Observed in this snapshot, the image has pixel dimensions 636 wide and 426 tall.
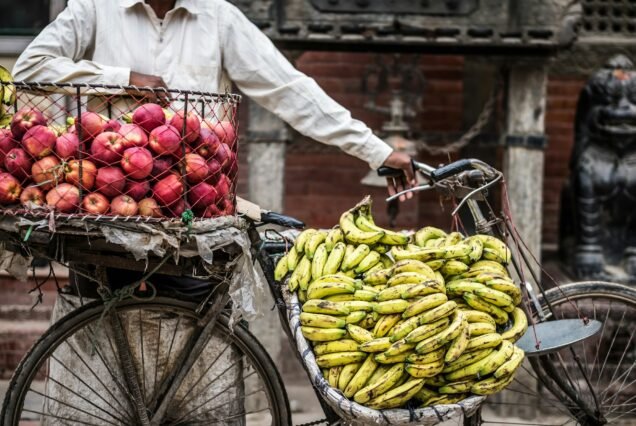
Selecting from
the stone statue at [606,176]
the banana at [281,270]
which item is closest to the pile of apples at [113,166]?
the banana at [281,270]

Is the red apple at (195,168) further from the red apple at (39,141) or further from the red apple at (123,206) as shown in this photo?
the red apple at (39,141)

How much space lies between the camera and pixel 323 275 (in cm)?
346

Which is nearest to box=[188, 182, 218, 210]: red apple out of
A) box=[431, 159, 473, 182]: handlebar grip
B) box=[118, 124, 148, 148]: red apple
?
box=[118, 124, 148, 148]: red apple

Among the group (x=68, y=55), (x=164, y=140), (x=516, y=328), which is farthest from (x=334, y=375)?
(x=68, y=55)

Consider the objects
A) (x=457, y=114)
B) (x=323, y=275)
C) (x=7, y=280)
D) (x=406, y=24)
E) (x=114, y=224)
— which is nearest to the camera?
(x=114, y=224)

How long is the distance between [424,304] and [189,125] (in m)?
0.98

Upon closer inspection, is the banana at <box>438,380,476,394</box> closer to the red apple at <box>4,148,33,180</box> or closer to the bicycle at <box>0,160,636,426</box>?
the bicycle at <box>0,160,636,426</box>

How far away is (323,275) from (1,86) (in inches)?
53.9

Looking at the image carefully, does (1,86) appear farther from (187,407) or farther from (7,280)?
(7,280)

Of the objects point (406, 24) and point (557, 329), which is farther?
point (406, 24)

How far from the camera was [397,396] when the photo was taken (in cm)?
321

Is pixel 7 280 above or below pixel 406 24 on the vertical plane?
below

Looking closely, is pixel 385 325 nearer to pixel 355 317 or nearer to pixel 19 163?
pixel 355 317

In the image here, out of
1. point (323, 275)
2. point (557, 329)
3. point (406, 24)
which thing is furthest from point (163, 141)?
point (406, 24)
